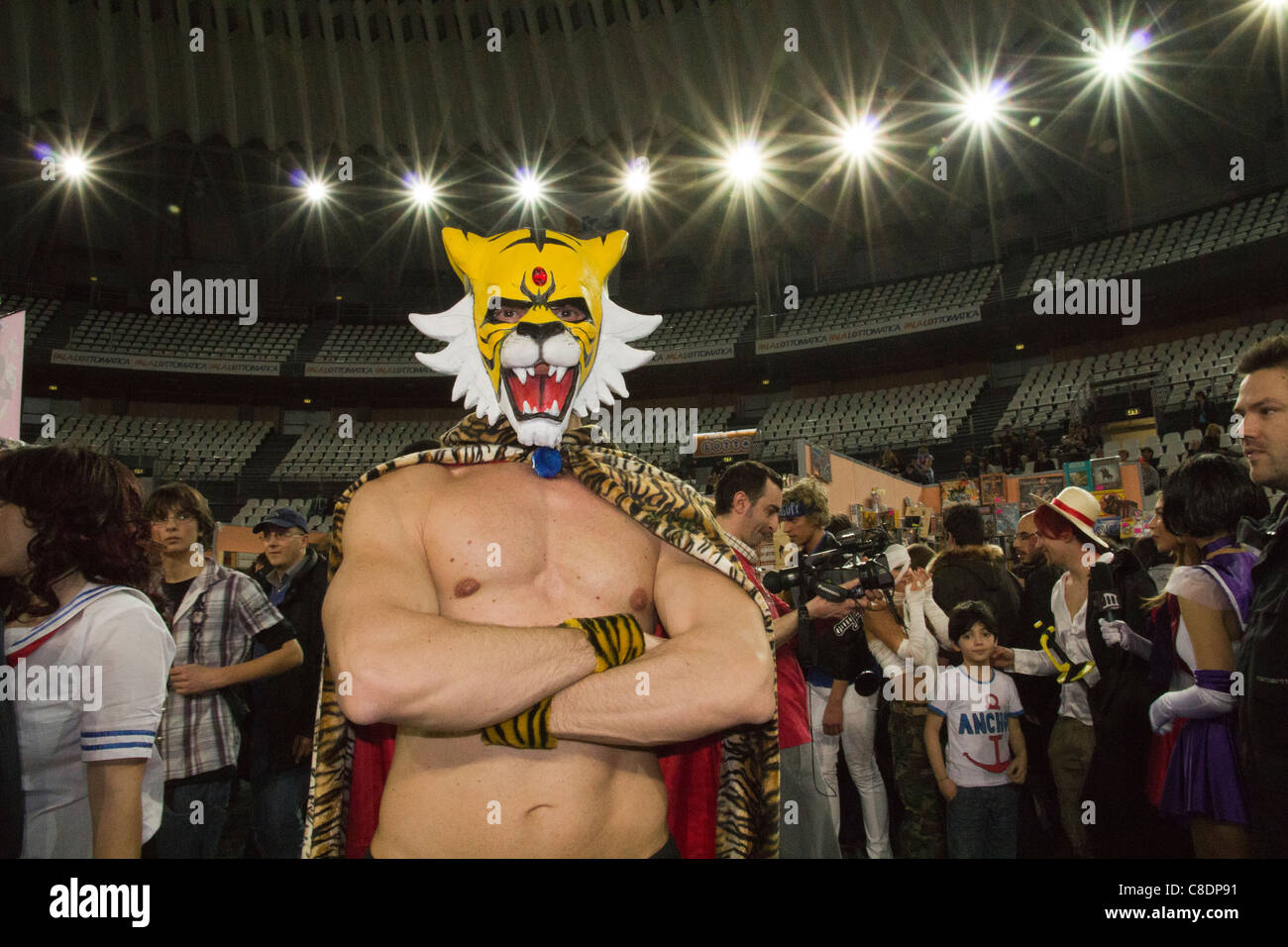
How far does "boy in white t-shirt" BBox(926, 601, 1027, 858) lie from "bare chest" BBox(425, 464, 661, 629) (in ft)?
7.52

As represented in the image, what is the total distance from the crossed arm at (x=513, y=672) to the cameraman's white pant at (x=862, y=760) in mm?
Result: 2696

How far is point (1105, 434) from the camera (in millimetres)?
16453

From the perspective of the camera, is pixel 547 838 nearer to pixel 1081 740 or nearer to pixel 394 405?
pixel 1081 740

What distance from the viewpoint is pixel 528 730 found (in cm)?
133

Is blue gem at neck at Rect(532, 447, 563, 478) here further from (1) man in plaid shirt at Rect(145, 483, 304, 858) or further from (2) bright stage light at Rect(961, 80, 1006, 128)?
(2) bright stage light at Rect(961, 80, 1006, 128)

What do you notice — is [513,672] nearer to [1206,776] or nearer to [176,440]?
[1206,776]

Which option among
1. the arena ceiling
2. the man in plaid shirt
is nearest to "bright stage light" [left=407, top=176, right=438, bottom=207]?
the arena ceiling

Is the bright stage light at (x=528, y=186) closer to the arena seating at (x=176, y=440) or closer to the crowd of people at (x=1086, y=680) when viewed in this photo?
the arena seating at (x=176, y=440)

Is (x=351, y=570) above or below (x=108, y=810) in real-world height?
above

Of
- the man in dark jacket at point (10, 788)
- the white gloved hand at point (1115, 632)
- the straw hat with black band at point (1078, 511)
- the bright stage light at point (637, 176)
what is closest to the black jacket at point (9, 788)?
the man in dark jacket at point (10, 788)

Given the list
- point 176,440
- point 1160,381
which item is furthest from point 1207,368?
point 176,440

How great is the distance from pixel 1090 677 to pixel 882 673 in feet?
2.91

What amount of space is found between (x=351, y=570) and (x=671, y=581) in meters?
0.64
